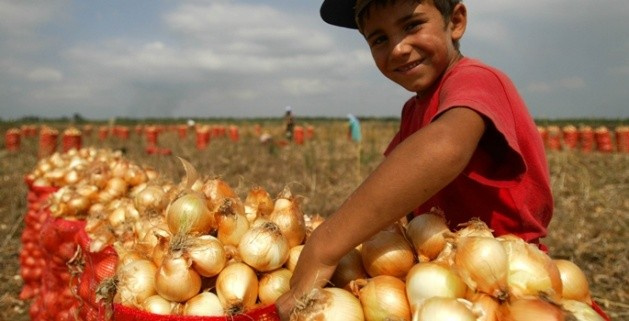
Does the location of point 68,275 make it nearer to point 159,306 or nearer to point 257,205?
point 257,205

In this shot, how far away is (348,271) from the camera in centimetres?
144

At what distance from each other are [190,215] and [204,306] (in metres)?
0.37

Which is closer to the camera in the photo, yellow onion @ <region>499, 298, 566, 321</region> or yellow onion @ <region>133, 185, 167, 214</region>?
yellow onion @ <region>499, 298, 566, 321</region>

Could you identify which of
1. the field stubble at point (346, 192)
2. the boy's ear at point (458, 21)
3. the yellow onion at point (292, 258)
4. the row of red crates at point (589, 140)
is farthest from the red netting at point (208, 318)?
the row of red crates at point (589, 140)

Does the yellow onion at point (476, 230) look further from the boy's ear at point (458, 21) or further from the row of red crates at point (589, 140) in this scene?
the row of red crates at point (589, 140)

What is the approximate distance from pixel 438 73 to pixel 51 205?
10.4ft

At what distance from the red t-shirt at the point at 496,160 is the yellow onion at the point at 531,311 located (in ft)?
1.52

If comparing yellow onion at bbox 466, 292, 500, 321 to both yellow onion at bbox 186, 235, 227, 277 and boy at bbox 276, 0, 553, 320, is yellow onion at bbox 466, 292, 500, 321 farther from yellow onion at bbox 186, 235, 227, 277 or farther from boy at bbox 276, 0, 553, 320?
yellow onion at bbox 186, 235, 227, 277

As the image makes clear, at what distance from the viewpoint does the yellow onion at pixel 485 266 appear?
113 cm

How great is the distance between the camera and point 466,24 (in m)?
1.81

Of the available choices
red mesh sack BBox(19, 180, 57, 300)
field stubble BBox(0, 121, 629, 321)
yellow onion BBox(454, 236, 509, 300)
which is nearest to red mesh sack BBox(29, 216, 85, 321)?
field stubble BBox(0, 121, 629, 321)

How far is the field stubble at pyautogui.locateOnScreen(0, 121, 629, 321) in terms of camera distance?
15.7 feet

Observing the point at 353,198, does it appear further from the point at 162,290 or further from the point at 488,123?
the point at 162,290

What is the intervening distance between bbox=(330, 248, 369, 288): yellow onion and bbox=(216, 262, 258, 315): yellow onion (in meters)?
0.26
